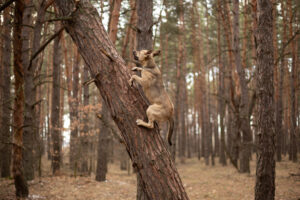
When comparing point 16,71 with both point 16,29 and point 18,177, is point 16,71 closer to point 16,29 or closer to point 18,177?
point 16,29

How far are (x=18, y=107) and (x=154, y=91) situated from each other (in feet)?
15.3

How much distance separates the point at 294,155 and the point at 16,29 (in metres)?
21.3

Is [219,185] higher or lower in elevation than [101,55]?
lower

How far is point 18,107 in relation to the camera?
24.6ft

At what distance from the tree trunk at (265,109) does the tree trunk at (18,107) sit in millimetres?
6063

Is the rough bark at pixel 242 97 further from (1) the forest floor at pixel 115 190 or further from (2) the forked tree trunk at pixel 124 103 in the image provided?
(2) the forked tree trunk at pixel 124 103

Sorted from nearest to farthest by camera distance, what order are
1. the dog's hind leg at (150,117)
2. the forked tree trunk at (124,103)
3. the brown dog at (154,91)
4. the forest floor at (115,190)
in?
the forked tree trunk at (124,103)
the dog's hind leg at (150,117)
the brown dog at (154,91)
the forest floor at (115,190)

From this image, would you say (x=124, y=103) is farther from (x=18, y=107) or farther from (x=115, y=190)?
(x=115, y=190)

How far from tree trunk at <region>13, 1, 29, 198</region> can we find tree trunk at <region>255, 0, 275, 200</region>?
6.06m

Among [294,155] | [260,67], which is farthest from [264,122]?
[294,155]

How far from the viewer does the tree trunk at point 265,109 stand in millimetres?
6707

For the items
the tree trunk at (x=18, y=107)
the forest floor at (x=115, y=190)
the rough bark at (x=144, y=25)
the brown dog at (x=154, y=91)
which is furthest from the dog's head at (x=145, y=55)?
the forest floor at (x=115, y=190)

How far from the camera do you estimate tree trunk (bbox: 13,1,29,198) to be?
6129mm

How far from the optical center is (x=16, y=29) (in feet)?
21.5
